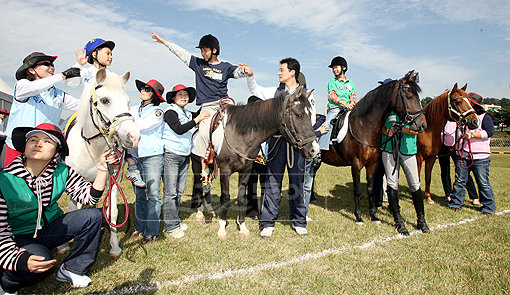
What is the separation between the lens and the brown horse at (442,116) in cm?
590

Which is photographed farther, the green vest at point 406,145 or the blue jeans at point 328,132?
the blue jeans at point 328,132

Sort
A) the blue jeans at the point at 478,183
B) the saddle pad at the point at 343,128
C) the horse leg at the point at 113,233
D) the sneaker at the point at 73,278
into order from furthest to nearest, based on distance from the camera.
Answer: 1. the blue jeans at the point at 478,183
2. the saddle pad at the point at 343,128
3. the horse leg at the point at 113,233
4. the sneaker at the point at 73,278

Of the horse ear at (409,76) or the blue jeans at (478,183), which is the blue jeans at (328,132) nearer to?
the horse ear at (409,76)

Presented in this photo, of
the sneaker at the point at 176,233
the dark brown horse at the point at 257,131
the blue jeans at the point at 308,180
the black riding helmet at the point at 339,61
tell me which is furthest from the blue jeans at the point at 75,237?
the black riding helmet at the point at 339,61

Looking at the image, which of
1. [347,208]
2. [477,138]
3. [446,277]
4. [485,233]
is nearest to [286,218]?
[347,208]

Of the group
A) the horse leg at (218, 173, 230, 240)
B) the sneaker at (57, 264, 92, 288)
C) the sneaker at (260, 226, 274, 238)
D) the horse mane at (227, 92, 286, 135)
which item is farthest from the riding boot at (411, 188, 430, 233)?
the sneaker at (57, 264, 92, 288)

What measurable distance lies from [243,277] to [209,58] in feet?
11.9

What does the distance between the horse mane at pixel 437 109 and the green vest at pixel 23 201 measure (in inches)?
274

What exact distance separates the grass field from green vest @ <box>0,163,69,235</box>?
2.72 ft

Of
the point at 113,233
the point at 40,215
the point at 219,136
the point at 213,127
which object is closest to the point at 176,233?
the point at 113,233

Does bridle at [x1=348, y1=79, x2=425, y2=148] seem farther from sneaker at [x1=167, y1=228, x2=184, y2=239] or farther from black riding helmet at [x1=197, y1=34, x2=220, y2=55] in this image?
sneaker at [x1=167, y1=228, x2=184, y2=239]

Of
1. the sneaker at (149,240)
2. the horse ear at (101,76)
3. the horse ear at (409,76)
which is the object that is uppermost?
the horse ear at (409,76)

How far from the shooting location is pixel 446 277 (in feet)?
11.2

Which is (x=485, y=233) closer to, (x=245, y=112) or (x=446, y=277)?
(x=446, y=277)
